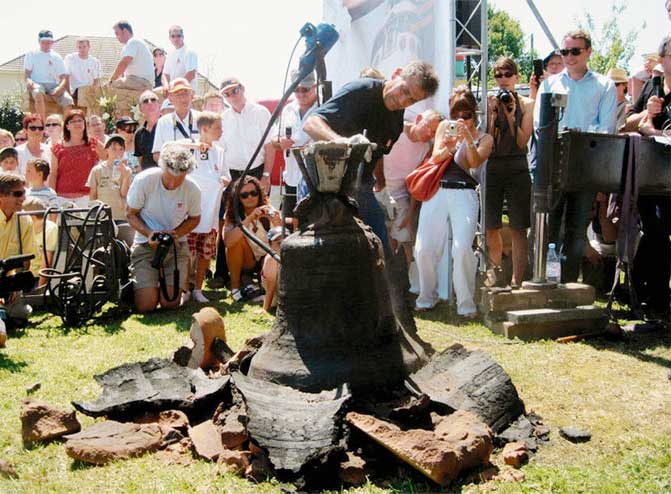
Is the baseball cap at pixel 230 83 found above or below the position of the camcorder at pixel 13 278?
above

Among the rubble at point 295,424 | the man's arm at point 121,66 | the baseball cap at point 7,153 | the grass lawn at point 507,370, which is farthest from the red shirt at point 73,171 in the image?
the rubble at point 295,424

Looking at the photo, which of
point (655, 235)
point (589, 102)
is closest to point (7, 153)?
point (589, 102)

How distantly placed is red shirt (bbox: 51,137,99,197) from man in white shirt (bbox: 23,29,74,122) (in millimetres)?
3360

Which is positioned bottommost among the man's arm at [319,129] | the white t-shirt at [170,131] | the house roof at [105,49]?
the man's arm at [319,129]

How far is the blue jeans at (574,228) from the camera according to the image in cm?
669

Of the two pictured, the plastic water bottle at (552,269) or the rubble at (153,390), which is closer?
the rubble at (153,390)

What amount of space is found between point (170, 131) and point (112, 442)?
5.21 m

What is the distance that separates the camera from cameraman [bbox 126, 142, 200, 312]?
23.9 ft

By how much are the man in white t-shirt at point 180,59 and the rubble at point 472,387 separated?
27.6 feet

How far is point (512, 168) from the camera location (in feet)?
23.4

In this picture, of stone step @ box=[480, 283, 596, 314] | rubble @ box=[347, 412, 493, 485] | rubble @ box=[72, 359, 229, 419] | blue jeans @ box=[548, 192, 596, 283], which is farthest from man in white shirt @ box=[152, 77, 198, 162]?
rubble @ box=[347, 412, 493, 485]

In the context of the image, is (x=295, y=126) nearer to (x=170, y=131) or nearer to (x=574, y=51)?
(x=170, y=131)

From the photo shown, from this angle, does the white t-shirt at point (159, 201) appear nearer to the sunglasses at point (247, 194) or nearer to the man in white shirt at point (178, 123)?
the sunglasses at point (247, 194)

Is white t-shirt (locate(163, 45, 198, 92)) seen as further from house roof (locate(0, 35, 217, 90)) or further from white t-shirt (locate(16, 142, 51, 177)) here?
house roof (locate(0, 35, 217, 90))
